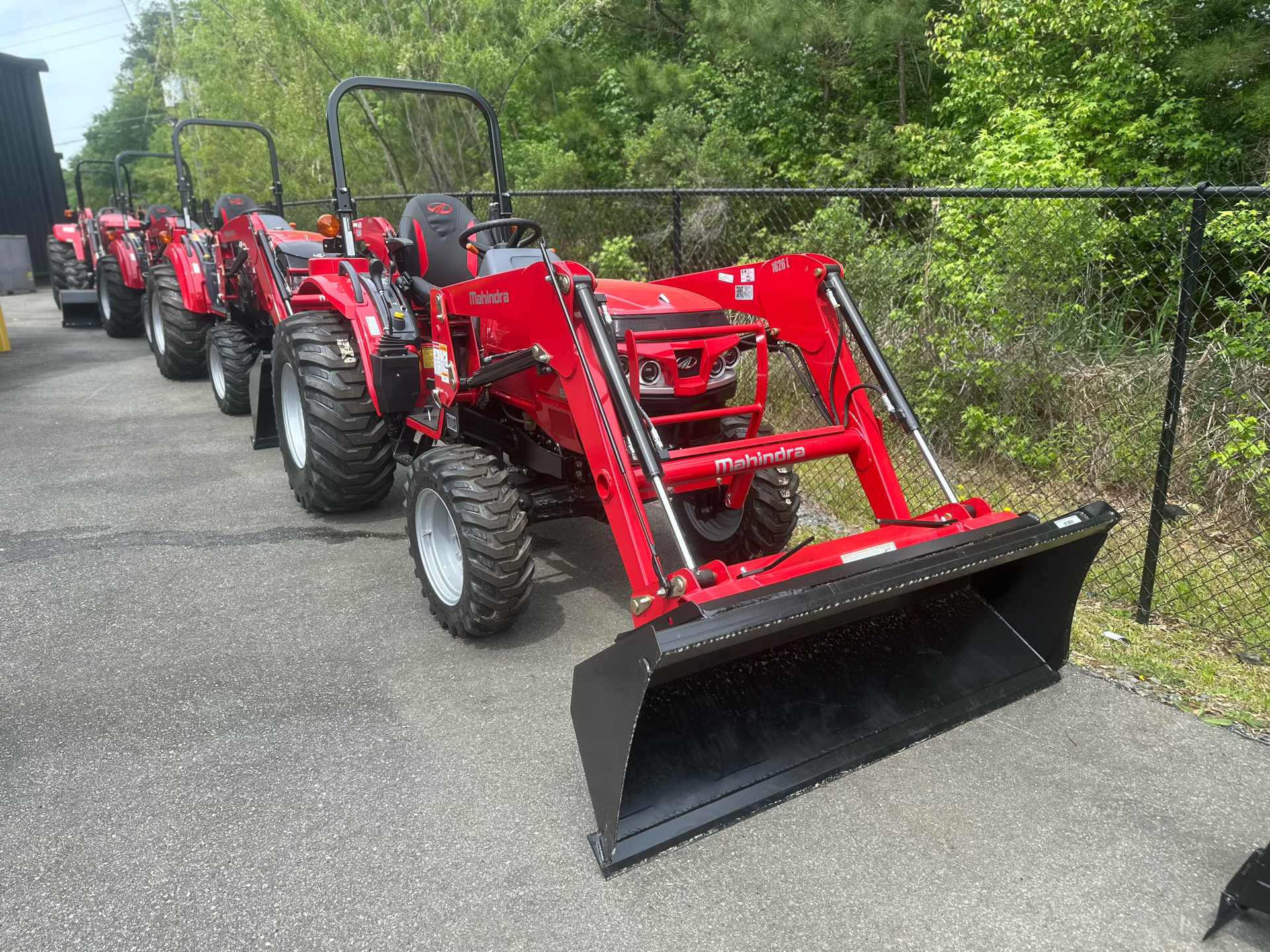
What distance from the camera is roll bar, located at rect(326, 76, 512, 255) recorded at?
4.40m

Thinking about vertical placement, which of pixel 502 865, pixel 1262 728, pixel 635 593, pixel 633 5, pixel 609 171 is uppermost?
pixel 633 5

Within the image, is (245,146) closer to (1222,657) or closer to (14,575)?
(14,575)

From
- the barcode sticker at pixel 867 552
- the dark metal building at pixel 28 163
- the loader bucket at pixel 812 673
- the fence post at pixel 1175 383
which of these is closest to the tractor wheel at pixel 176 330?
the loader bucket at pixel 812 673

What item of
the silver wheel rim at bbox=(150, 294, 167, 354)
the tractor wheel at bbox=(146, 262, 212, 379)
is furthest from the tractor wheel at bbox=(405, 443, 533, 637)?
the silver wheel rim at bbox=(150, 294, 167, 354)

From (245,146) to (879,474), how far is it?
18675 millimetres

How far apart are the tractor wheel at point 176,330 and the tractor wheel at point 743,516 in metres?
6.34

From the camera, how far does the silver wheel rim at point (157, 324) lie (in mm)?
8703

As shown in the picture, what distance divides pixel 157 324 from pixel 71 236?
819cm

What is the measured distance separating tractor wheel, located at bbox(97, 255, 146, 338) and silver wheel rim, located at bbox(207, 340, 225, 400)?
4320mm

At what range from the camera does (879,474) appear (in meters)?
3.33

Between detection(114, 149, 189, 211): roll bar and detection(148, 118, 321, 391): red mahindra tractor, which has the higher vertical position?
detection(114, 149, 189, 211): roll bar

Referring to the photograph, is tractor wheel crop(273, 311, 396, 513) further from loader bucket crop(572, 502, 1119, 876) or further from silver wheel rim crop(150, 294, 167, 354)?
silver wheel rim crop(150, 294, 167, 354)

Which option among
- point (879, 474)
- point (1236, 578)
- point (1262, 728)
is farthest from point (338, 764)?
point (1236, 578)

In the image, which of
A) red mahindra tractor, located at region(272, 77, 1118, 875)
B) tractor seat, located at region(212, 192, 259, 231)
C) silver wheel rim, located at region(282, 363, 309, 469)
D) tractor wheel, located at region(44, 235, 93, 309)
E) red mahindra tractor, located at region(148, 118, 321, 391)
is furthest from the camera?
tractor wheel, located at region(44, 235, 93, 309)
